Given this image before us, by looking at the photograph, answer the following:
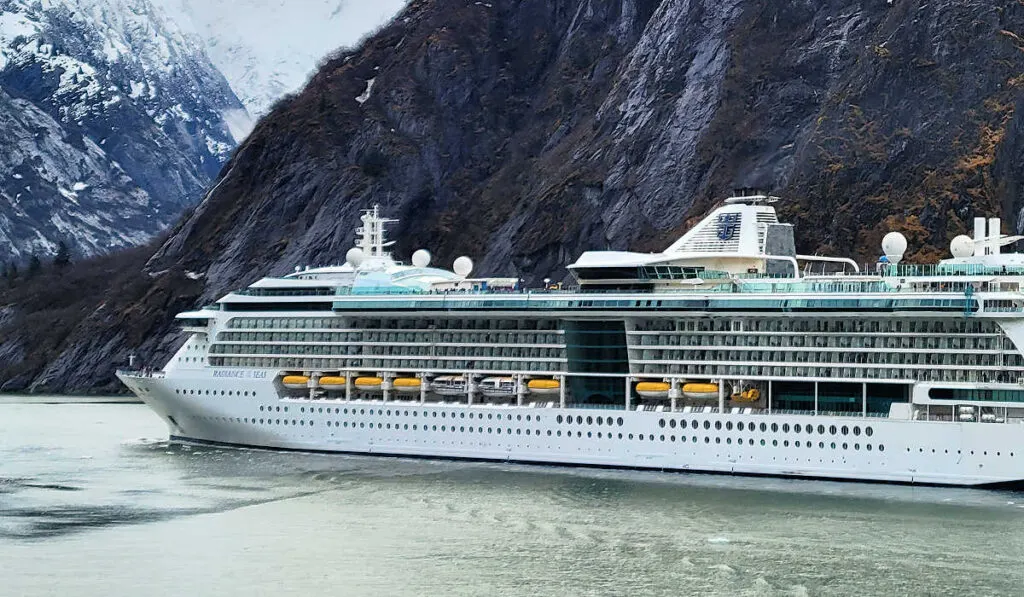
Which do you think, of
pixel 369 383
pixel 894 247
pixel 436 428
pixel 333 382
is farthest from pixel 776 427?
pixel 333 382

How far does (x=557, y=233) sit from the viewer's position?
102 m

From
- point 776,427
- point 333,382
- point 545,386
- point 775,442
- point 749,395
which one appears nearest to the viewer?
point 775,442

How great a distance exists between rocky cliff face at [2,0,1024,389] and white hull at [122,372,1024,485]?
3344cm

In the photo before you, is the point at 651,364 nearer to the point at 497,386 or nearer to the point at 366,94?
the point at 497,386

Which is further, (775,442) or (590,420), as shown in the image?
(590,420)

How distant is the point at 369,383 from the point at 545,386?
7.76 meters

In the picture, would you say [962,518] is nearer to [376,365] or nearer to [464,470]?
[464,470]

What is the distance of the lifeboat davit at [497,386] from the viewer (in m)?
57.7

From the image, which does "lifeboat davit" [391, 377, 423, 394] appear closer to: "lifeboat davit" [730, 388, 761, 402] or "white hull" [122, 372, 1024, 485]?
"white hull" [122, 372, 1024, 485]

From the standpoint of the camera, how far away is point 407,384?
5966cm

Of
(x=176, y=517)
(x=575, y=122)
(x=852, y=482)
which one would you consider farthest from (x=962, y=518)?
(x=575, y=122)

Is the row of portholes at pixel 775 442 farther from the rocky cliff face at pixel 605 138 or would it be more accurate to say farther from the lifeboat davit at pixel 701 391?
the rocky cliff face at pixel 605 138

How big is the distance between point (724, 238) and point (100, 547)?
1056 inches

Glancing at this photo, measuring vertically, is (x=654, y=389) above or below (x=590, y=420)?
above
